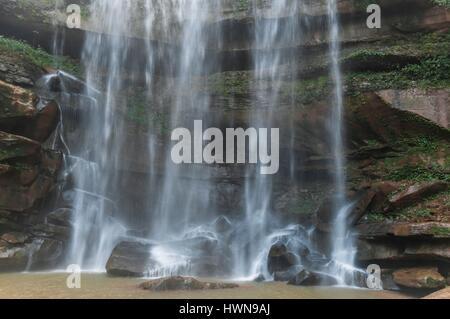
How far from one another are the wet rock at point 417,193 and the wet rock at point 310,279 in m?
3.31

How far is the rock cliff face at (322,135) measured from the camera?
1041 centimetres

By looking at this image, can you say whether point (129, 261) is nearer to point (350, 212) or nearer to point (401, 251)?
point (350, 212)

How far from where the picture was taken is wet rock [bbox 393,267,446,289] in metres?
8.44

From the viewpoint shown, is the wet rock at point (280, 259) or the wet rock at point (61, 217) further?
the wet rock at point (61, 217)

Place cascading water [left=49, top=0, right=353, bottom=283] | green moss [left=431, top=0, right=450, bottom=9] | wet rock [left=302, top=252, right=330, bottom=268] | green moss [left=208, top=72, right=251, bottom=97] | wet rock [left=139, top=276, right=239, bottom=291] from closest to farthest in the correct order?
wet rock [left=139, top=276, right=239, bottom=291], wet rock [left=302, top=252, right=330, bottom=268], green moss [left=431, top=0, right=450, bottom=9], cascading water [left=49, top=0, right=353, bottom=283], green moss [left=208, top=72, right=251, bottom=97]

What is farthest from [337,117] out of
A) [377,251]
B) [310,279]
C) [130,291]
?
[130,291]

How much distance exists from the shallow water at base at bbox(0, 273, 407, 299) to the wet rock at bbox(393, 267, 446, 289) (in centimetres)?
69

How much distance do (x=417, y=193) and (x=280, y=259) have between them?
4.12 metres

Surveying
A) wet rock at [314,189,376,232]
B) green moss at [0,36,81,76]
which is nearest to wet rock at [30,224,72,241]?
green moss at [0,36,81,76]

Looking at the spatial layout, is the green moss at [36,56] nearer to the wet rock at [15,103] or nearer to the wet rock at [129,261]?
the wet rock at [15,103]

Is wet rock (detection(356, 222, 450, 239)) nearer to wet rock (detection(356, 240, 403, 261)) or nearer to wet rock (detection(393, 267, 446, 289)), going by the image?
wet rock (detection(356, 240, 403, 261))

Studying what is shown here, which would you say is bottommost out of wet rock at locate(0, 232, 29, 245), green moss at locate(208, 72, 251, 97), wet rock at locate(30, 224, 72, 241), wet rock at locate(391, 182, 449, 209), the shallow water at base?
the shallow water at base

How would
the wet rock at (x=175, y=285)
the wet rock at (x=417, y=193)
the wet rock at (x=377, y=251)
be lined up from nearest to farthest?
the wet rock at (x=175, y=285), the wet rock at (x=377, y=251), the wet rock at (x=417, y=193)

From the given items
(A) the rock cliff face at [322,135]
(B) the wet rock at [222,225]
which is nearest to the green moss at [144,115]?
(A) the rock cliff face at [322,135]
